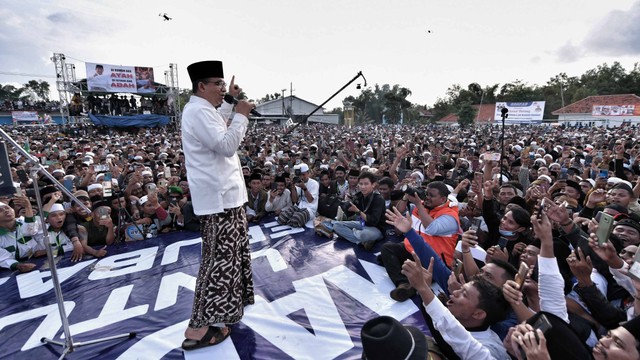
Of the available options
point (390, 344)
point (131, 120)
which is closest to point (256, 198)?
point (390, 344)

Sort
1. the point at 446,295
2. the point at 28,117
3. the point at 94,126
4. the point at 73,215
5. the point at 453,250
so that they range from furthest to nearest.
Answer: the point at 28,117 < the point at 94,126 < the point at 73,215 < the point at 453,250 < the point at 446,295

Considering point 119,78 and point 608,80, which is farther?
point 608,80

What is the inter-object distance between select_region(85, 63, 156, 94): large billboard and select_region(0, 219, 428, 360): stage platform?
25.1m

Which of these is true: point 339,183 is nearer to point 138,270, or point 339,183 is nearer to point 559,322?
point 138,270

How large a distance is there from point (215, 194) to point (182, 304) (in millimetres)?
1657

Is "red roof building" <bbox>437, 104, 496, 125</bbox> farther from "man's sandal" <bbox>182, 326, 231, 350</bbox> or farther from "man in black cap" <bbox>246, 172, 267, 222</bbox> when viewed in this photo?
"man's sandal" <bbox>182, 326, 231, 350</bbox>

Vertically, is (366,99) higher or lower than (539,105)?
higher

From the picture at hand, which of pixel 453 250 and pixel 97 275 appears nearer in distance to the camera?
pixel 453 250

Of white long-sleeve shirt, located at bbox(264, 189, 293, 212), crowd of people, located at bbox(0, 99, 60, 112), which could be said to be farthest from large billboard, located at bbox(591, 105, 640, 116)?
crowd of people, located at bbox(0, 99, 60, 112)

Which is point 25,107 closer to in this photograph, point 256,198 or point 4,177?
point 256,198

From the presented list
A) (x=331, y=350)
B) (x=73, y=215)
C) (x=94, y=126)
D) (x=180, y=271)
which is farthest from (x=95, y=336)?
(x=94, y=126)

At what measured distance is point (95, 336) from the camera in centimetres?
284

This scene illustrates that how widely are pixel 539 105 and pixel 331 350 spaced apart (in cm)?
4591

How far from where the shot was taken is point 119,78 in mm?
24797
